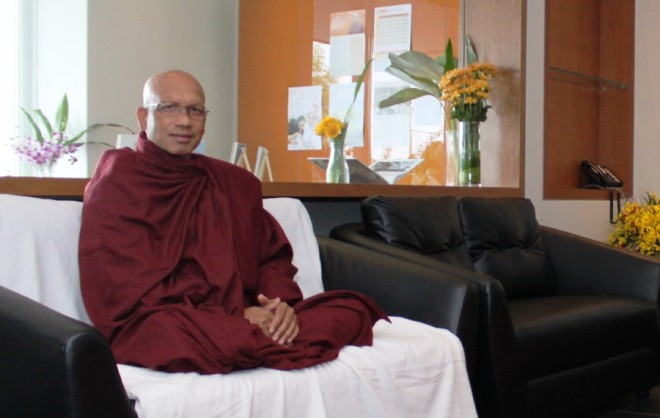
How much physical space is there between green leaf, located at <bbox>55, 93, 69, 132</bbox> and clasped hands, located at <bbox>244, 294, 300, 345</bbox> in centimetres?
299

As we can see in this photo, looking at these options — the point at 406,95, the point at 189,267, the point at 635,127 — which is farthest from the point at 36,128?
the point at 635,127

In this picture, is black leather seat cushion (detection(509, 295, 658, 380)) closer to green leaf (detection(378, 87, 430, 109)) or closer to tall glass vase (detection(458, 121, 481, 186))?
tall glass vase (detection(458, 121, 481, 186))

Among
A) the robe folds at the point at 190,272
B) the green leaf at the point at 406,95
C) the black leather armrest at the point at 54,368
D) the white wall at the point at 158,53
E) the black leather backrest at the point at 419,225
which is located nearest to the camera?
the black leather armrest at the point at 54,368

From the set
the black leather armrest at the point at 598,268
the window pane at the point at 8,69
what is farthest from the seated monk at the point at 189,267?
the window pane at the point at 8,69

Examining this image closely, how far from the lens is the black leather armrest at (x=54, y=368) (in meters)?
1.55

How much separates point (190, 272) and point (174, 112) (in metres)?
0.48

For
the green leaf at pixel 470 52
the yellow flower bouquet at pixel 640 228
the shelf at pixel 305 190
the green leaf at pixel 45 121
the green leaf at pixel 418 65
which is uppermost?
the green leaf at pixel 470 52

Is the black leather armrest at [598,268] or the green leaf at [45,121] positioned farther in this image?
the green leaf at [45,121]

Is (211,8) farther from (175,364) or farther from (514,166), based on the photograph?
(175,364)

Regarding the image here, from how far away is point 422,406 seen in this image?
236cm

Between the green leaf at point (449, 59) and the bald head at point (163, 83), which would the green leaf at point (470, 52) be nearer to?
the green leaf at point (449, 59)

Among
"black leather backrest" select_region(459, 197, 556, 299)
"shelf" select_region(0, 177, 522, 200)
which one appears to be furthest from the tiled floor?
"shelf" select_region(0, 177, 522, 200)

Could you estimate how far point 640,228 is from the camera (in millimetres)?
4953

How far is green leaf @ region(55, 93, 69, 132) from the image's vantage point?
5.06 m
